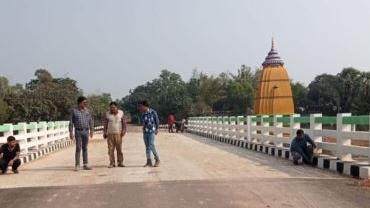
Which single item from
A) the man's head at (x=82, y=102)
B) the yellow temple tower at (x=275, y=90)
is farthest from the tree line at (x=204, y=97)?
the man's head at (x=82, y=102)

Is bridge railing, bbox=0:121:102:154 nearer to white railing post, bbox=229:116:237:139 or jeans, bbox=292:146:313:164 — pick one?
jeans, bbox=292:146:313:164

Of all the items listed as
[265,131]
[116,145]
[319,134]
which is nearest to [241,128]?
[265,131]

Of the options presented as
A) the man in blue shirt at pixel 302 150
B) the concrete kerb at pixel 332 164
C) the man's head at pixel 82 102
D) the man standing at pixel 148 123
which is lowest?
the concrete kerb at pixel 332 164

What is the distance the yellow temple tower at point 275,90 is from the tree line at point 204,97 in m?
8.30

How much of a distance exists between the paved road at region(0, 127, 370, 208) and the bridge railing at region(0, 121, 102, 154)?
2.97m

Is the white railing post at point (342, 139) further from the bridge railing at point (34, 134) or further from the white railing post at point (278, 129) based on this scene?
the bridge railing at point (34, 134)

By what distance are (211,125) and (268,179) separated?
2348 cm

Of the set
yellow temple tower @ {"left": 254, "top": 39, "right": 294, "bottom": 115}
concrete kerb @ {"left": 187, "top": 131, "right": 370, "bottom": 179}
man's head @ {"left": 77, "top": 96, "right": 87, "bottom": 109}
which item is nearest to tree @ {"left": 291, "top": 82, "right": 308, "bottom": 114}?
yellow temple tower @ {"left": 254, "top": 39, "right": 294, "bottom": 115}

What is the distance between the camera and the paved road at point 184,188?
7.59 m

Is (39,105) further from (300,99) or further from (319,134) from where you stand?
(300,99)

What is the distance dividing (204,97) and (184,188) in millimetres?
72717

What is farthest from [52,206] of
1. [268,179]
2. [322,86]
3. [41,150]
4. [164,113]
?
[164,113]

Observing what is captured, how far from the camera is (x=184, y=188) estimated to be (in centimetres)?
875

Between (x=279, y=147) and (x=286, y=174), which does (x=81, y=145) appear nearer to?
(x=286, y=174)
